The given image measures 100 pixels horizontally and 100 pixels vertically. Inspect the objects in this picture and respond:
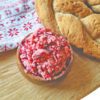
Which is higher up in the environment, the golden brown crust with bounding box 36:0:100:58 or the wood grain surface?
the golden brown crust with bounding box 36:0:100:58

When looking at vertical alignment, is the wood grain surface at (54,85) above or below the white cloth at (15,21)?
below

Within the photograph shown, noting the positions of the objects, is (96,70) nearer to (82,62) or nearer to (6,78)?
(82,62)

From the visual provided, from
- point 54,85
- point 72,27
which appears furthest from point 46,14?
point 54,85

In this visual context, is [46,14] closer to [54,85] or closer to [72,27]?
[72,27]

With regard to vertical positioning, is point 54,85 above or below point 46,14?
below

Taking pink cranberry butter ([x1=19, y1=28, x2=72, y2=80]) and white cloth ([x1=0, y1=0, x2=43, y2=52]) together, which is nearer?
pink cranberry butter ([x1=19, y1=28, x2=72, y2=80])
